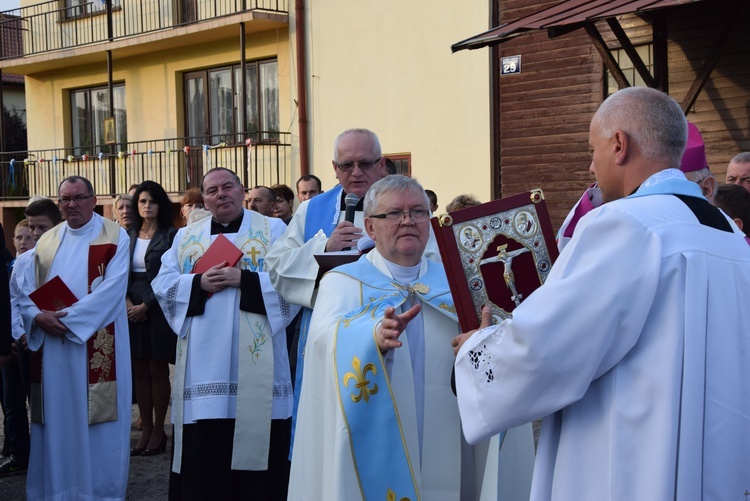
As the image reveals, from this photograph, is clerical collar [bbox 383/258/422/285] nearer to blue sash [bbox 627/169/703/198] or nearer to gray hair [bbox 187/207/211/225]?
blue sash [bbox 627/169/703/198]

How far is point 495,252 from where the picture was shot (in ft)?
10.2

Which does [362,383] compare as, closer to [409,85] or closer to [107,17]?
[409,85]

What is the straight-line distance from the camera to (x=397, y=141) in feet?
49.4

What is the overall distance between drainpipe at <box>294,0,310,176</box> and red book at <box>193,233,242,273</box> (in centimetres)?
1076

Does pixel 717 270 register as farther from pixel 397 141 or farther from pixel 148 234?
pixel 397 141

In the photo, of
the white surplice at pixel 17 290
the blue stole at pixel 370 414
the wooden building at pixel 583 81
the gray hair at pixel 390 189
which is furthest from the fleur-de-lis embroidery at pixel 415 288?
the wooden building at pixel 583 81

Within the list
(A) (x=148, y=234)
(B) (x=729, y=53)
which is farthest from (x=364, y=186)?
(B) (x=729, y=53)

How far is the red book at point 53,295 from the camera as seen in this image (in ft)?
19.4

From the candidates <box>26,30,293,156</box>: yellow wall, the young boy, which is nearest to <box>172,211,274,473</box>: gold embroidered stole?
the young boy

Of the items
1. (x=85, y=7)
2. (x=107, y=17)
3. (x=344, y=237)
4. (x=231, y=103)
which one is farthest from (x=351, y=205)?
(x=85, y=7)

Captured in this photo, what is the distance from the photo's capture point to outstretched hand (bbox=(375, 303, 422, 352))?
10.9 ft

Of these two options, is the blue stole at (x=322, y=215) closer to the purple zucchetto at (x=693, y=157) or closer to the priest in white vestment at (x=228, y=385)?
the priest in white vestment at (x=228, y=385)

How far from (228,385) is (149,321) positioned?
224 centimetres

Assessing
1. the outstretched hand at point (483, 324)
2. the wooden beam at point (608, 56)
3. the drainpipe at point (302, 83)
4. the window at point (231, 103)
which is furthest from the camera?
the window at point (231, 103)
